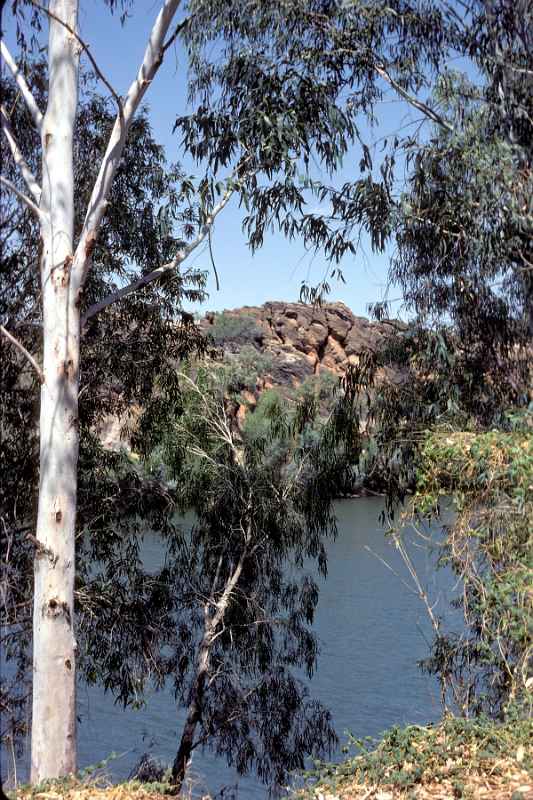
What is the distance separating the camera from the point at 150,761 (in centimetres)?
626

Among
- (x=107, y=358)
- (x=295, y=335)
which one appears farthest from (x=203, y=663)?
(x=295, y=335)

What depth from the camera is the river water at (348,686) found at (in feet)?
25.1

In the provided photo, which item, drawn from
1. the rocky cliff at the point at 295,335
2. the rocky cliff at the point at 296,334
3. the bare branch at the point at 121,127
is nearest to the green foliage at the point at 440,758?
the bare branch at the point at 121,127

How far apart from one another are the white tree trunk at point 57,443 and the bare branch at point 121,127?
2.9 inches

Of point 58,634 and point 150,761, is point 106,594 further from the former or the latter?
point 58,634

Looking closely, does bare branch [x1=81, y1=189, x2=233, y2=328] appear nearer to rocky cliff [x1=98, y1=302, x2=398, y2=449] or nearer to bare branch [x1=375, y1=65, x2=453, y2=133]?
bare branch [x1=375, y1=65, x2=453, y2=133]

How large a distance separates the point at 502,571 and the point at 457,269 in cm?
215

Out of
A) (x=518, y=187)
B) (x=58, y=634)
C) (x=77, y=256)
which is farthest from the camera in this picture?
(x=518, y=187)

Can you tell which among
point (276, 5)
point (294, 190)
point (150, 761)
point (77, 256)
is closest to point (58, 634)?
point (77, 256)

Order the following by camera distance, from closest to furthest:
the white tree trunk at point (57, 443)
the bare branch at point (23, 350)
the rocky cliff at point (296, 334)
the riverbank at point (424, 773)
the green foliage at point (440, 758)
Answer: the riverbank at point (424, 773)
the green foliage at point (440, 758)
the bare branch at point (23, 350)
the white tree trunk at point (57, 443)
the rocky cliff at point (296, 334)

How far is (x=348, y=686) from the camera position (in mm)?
8883

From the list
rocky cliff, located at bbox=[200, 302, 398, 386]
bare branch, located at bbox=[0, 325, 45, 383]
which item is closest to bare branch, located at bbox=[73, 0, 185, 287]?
bare branch, located at bbox=[0, 325, 45, 383]

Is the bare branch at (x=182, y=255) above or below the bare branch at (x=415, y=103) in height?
below

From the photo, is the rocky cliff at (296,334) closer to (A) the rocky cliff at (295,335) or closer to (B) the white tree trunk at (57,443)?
(A) the rocky cliff at (295,335)
